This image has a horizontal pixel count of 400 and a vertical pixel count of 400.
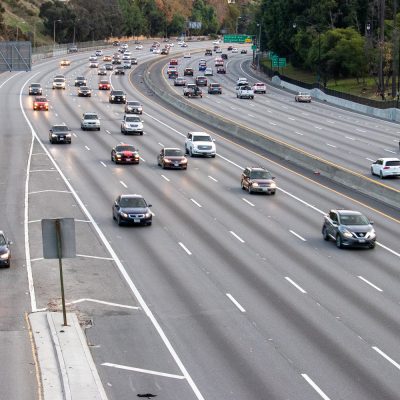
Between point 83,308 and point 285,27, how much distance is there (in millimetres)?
150072

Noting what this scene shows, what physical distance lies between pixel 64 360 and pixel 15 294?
27.1 ft

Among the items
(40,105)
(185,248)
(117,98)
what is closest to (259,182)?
(185,248)

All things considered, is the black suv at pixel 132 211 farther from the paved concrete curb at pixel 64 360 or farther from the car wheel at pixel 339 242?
the paved concrete curb at pixel 64 360

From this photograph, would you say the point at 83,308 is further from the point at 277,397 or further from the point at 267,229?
the point at 267,229

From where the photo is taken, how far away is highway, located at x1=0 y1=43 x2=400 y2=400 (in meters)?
25.0

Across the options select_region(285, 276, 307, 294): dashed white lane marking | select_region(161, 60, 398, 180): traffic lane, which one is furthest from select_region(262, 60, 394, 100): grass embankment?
select_region(285, 276, 307, 294): dashed white lane marking

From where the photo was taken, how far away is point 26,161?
65.4 metres

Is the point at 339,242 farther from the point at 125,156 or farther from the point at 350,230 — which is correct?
the point at 125,156

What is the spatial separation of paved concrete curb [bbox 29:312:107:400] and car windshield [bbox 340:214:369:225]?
14.8m

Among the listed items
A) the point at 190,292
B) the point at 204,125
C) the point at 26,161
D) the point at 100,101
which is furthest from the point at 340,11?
the point at 190,292

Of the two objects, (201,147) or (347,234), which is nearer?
(347,234)

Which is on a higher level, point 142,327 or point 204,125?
point 142,327

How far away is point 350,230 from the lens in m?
40.8

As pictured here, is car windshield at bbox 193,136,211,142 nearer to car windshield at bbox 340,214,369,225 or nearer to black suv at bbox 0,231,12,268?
car windshield at bbox 340,214,369,225
